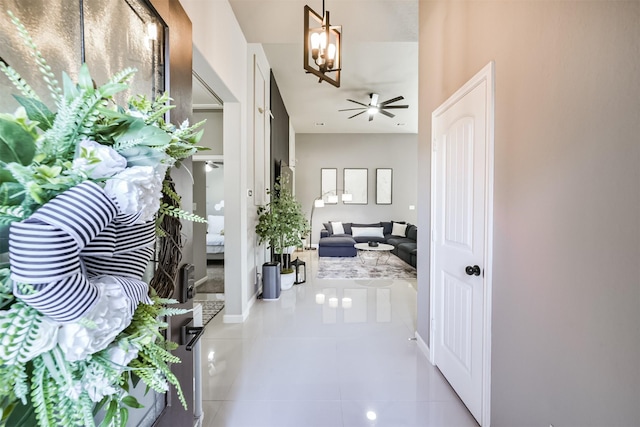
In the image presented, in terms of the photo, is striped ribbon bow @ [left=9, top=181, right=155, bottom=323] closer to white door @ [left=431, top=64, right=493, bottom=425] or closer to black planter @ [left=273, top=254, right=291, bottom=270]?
white door @ [left=431, top=64, right=493, bottom=425]

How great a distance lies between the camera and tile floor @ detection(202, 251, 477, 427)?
1.82 metres

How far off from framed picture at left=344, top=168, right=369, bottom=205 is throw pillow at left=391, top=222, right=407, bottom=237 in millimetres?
1220

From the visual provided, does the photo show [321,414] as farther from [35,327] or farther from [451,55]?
[451,55]

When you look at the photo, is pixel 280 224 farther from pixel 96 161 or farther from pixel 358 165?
pixel 358 165

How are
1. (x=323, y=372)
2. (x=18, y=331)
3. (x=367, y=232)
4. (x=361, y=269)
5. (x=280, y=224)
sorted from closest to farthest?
(x=18, y=331)
(x=323, y=372)
(x=280, y=224)
(x=361, y=269)
(x=367, y=232)

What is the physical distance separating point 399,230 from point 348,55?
206 inches

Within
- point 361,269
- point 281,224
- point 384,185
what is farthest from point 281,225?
point 384,185

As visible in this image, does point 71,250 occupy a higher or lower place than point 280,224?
higher

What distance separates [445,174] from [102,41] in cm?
215

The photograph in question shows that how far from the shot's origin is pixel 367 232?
8406 millimetres

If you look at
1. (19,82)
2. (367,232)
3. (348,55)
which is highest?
(348,55)

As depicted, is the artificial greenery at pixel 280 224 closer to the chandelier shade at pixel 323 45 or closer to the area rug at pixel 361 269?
the area rug at pixel 361 269

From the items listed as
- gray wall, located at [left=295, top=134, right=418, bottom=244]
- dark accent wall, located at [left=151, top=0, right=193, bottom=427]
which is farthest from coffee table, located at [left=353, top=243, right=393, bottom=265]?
dark accent wall, located at [left=151, top=0, right=193, bottom=427]

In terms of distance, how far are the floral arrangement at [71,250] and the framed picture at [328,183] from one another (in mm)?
8387
